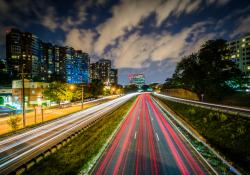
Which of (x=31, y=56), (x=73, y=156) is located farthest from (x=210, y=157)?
(x=31, y=56)

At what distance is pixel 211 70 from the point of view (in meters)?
50.5

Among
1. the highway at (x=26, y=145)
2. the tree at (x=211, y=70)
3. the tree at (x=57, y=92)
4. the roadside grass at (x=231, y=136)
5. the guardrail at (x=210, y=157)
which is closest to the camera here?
the guardrail at (x=210, y=157)

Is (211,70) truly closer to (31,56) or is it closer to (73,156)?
(73,156)

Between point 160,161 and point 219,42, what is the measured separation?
50.8m

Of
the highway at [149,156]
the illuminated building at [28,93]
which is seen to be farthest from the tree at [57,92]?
the highway at [149,156]

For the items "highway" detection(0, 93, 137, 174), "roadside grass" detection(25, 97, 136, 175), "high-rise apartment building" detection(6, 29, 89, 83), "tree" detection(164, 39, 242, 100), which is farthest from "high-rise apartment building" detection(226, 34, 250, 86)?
"high-rise apartment building" detection(6, 29, 89, 83)

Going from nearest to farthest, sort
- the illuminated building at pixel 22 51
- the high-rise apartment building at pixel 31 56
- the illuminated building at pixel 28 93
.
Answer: the illuminated building at pixel 28 93, the high-rise apartment building at pixel 31 56, the illuminated building at pixel 22 51

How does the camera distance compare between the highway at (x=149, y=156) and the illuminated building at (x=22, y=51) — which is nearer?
the highway at (x=149, y=156)

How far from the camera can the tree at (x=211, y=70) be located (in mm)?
47906

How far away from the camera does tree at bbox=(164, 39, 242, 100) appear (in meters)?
47.9

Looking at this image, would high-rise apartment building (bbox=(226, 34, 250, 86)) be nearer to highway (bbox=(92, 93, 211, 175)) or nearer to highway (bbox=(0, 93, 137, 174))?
highway (bbox=(92, 93, 211, 175))

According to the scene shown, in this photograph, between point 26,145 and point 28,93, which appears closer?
point 26,145

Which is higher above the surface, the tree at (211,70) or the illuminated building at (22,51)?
the illuminated building at (22,51)

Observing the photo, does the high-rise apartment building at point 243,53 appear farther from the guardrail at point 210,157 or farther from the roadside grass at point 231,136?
the guardrail at point 210,157
